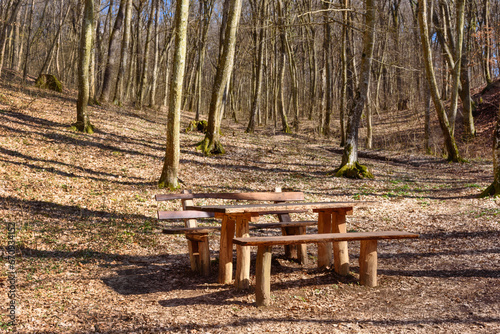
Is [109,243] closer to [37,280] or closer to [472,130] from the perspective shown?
[37,280]

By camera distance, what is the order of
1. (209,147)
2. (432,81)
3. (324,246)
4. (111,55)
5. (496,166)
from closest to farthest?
(324,246)
(496,166)
(209,147)
(432,81)
(111,55)

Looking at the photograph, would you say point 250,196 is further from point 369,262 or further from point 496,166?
point 496,166

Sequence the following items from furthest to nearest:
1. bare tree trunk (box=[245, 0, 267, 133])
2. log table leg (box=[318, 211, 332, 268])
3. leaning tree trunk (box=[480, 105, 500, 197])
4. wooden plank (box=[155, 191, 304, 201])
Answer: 1. bare tree trunk (box=[245, 0, 267, 133])
2. leaning tree trunk (box=[480, 105, 500, 197])
3. wooden plank (box=[155, 191, 304, 201])
4. log table leg (box=[318, 211, 332, 268])

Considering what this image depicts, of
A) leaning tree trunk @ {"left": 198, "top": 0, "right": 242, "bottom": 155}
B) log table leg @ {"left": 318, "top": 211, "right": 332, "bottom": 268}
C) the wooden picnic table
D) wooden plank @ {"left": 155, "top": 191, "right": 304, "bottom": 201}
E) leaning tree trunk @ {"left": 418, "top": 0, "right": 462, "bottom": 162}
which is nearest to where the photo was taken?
the wooden picnic table

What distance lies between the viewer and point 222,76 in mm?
13523

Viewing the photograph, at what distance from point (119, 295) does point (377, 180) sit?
10.0 m

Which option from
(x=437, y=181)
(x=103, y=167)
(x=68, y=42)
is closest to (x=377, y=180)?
(x=437, y=181)

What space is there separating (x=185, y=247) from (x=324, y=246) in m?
2.64

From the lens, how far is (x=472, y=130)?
784 inches

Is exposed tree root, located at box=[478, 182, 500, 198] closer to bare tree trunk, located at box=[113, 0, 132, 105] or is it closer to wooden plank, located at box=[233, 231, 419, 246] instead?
wooden plank, located at box=[233, 231, 419, 246]

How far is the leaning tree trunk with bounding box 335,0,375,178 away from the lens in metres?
12.5

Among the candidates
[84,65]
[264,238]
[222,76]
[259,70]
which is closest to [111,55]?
[84,65]

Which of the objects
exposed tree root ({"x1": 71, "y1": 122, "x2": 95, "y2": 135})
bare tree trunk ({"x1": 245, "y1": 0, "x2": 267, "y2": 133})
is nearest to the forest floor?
exposed tree root ({"x1": 71, "y1": 122, "x2": 95, "y2": 135})

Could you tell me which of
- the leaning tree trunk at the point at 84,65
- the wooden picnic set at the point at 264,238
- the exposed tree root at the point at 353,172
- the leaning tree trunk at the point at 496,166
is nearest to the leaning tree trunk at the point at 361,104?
the exposed tree root at the point at 353,172
